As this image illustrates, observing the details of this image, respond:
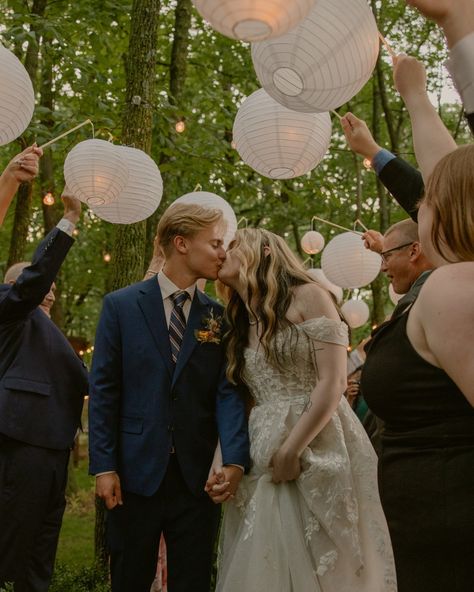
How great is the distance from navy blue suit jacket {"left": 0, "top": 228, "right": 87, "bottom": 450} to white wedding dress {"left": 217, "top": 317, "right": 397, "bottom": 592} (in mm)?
1354

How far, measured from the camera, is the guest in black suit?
3996mm

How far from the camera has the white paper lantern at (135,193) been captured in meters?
4.72

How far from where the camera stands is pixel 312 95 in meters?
2.90

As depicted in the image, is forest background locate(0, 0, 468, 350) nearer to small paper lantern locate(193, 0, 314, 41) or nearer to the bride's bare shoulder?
the bride's bare shoulder

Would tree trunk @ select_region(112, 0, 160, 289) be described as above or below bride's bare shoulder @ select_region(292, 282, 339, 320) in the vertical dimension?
above

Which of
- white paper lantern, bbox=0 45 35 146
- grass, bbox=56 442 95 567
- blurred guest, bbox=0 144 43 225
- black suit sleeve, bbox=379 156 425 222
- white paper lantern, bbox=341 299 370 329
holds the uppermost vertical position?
white paper lantern, bbox=0 45 35 146

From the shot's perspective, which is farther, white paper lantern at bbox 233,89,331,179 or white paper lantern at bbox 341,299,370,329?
white paper lantern at bbox 341,299,370,329

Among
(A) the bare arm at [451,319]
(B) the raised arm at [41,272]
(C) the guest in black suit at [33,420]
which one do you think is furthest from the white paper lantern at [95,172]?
(A) the bare arm at [451,319]

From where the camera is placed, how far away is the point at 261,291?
3.62 m

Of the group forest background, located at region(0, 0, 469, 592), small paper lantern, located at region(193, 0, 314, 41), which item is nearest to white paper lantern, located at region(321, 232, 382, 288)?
forest background, located at region(0, 0, 469, 592)

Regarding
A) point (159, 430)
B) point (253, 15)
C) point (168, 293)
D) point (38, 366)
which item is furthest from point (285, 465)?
point (253, 15)

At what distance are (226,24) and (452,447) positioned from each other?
1.50m

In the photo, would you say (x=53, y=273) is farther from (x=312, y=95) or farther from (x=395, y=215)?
(x=395, y=215)

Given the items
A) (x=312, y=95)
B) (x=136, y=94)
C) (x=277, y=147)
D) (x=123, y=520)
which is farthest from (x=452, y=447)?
(x=136, y=94)
